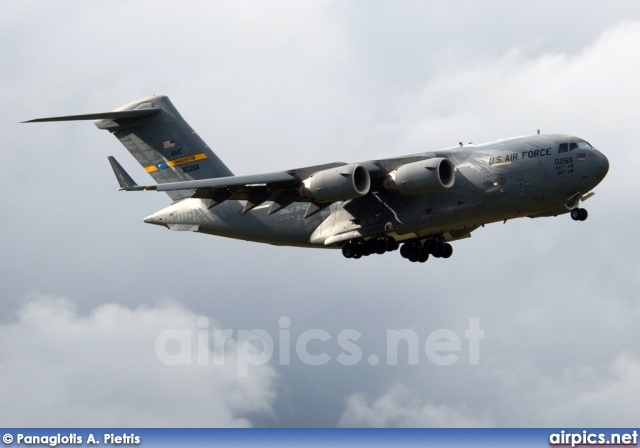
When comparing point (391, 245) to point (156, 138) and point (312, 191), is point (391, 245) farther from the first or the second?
point (156, 138)

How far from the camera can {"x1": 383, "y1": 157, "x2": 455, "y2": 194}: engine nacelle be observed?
2330 centimetres

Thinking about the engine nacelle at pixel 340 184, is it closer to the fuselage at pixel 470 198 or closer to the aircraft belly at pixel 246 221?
the fuselage at pixel 470 198

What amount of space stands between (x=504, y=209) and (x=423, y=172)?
182 centimetres

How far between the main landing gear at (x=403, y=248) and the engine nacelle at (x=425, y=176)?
1.64 m

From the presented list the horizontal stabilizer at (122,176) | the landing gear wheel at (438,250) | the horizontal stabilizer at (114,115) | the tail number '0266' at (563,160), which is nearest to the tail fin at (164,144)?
the horizontal stabilizer at (114,115)

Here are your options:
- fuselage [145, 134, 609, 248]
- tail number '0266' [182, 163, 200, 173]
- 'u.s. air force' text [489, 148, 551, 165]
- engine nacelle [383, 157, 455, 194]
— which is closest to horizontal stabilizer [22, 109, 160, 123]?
tail number '0266' [182, 163, 200, 173]

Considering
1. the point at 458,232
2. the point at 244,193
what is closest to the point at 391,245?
the point at 458,232

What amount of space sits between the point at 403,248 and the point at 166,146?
20.9ft

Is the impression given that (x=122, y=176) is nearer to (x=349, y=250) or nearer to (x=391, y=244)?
(x=349, y=250)

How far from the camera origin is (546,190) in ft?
76.6

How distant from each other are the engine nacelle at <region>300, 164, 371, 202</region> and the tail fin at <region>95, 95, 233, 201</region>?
16.2 ft

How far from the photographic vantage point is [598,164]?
23234 millimetres

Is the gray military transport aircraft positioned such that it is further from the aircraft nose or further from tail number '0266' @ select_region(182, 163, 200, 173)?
tail number '0266' @ select_region(182, 163, 200, 173)

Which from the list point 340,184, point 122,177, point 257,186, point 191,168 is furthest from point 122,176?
point 340,184
